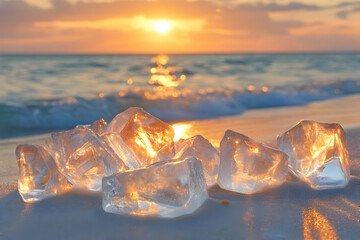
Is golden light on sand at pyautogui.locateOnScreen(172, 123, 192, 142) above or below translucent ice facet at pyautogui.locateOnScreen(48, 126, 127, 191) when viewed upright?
below

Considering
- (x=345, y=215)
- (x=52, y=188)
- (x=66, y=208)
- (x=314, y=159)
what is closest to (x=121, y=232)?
(x=66, y=208)

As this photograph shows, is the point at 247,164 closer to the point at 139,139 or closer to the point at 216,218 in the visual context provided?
the point at 216,218

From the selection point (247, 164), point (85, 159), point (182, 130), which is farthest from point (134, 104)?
point (247, 164)

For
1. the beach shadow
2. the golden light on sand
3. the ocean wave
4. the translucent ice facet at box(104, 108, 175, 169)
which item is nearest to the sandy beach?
the beach shadow

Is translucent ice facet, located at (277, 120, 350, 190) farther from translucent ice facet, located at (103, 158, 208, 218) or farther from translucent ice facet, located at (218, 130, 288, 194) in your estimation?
translucent ice facet, located at (103, 158, 208, 218)

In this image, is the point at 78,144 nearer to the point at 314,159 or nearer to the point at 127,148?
the point at 127,148
